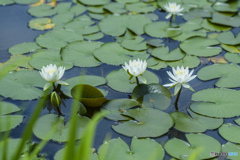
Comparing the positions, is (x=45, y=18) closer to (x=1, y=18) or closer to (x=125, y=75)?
(x=1, y=18)

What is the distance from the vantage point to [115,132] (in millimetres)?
2453

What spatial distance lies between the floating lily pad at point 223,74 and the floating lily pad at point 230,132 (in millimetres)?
518

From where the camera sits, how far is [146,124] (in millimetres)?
2477

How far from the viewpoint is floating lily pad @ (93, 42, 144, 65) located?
324 centimetres

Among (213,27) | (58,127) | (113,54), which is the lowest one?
(58,127)

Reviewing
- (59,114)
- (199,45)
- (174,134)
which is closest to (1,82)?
(59,114)

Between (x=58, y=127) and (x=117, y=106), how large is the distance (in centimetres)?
49

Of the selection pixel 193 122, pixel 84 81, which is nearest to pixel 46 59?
pixel 84 81

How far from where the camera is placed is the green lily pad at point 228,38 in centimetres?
360

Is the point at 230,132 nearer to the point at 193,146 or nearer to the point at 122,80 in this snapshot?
the point at 193,146

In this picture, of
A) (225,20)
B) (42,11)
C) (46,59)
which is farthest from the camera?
(42,11)

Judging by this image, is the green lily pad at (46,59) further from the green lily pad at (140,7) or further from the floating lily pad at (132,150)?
the green lily pad at (140,7)

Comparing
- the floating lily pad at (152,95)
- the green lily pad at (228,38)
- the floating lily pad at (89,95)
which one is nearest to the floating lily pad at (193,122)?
the floating lily pad at (152,95)

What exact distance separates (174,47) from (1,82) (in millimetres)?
1728
